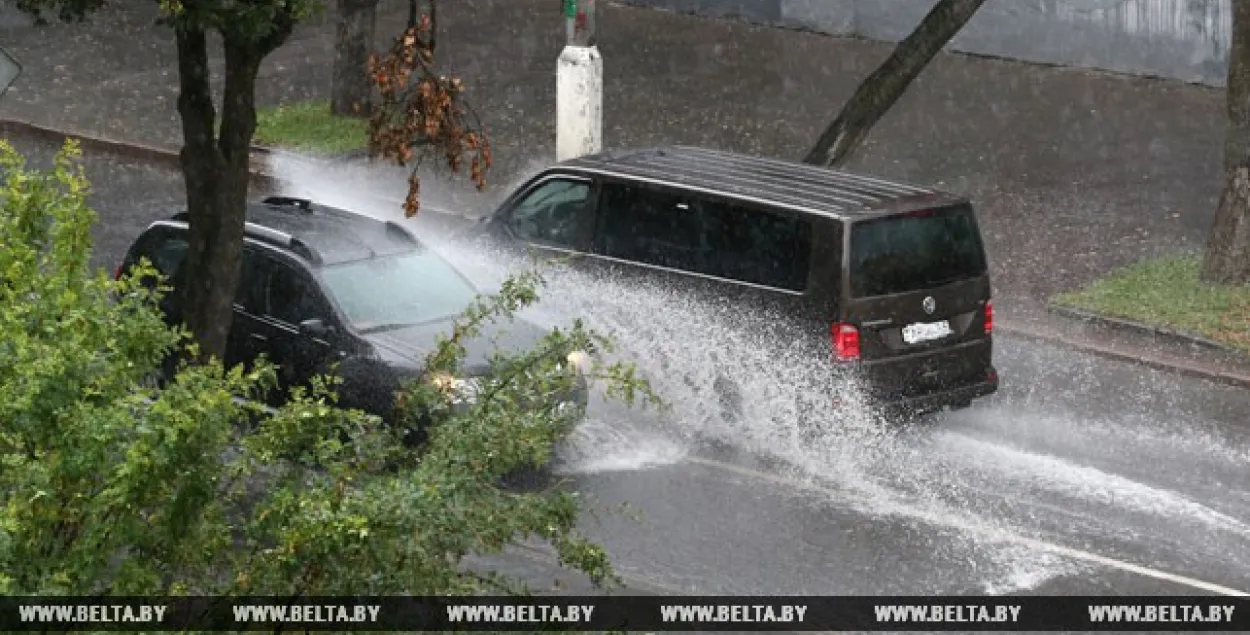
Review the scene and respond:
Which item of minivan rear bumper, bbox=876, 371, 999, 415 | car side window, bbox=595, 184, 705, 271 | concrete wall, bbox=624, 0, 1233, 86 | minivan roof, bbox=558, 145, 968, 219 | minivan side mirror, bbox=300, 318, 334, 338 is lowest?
minivan rear bumper, bbox=876, 371, 999, 415

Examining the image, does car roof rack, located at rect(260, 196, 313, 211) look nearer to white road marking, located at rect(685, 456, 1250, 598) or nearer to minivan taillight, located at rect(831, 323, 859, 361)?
white road marking, located at rect(685, 456, 1250, 598)

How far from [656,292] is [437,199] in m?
7.30

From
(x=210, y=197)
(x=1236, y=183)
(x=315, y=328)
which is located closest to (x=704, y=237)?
(x=315, y=328)

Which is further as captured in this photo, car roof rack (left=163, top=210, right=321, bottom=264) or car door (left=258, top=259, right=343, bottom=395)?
car roof rack (left=163, top=210, right=321, bottom=264)

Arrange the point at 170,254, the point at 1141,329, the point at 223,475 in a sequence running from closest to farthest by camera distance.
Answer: the point at 223,475 < the point at 170,254 < the point at 1141,329

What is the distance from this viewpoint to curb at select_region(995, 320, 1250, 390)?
626 inches

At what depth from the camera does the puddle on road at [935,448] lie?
40.5 ft

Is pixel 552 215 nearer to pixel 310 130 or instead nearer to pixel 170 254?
pixel 170 254

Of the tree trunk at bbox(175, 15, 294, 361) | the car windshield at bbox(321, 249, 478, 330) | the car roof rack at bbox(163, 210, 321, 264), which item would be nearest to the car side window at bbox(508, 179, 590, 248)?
the car windshield at bbox(321, 249, 478, 330)

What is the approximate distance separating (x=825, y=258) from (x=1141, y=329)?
480 centimetres

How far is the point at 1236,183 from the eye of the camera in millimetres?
17719

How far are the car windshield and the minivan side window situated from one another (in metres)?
1.76

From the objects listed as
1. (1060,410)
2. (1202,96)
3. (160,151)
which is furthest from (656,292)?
(1202,96)

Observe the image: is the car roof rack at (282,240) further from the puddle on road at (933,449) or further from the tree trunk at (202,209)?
the puddle on road at (933,449)
